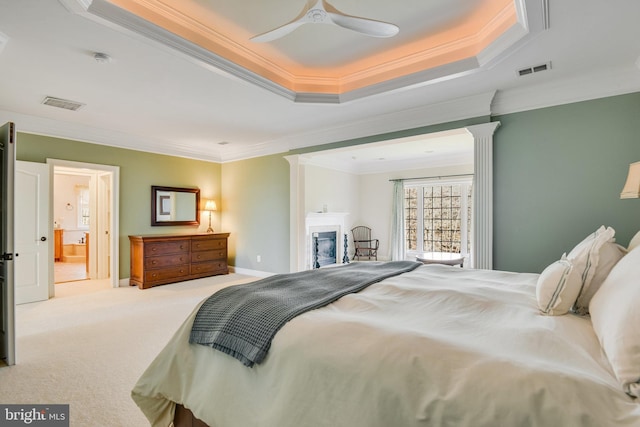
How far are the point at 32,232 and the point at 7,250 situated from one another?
2.34 m

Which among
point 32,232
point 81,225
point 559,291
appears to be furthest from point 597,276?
point 81,225

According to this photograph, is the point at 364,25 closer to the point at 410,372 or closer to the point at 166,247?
the point at 410,372

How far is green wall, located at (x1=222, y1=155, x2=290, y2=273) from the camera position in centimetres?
563

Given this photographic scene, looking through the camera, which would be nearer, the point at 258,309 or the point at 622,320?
the point at 622,320

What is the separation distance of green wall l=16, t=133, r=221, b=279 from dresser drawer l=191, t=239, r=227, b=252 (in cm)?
60

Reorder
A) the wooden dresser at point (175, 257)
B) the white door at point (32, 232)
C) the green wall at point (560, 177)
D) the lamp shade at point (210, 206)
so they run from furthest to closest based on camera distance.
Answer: the lamp shade at point (210, 206) < the wooden dresser at point (175, 257) < the white door at point (32, 232) < the green wall at point (560, 177)

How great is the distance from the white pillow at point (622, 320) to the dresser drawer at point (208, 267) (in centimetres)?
555

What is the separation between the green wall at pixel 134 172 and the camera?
4.51m

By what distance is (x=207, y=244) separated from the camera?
5883mm

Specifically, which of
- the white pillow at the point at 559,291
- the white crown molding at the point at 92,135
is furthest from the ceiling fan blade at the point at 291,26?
the white crown molding at the point at 92,135

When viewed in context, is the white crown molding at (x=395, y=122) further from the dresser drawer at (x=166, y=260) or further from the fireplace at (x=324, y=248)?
the fireplace at (x=324, y=248)

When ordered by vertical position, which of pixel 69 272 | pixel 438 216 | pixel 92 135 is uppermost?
pixel 92 135

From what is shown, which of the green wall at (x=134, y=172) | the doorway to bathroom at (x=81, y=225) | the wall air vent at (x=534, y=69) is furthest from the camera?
the doorway to bathroom at (x=81, y=225)

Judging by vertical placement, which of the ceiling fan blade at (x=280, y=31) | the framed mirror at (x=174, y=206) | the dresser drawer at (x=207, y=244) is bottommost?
the dresser drawer at (x=207, y=244)
